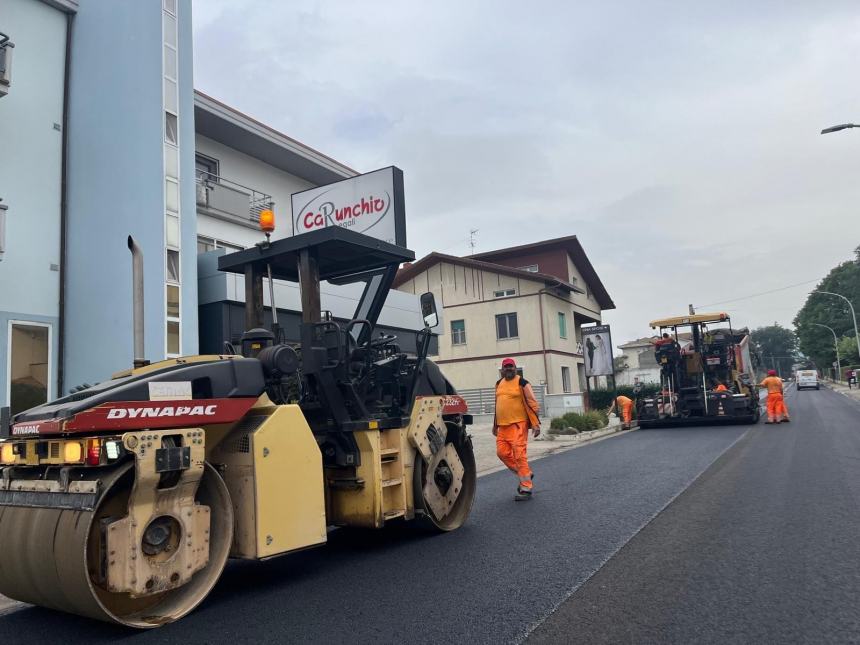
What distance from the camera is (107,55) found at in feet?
42.2

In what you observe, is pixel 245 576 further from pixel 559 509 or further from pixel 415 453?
pixel 559 509

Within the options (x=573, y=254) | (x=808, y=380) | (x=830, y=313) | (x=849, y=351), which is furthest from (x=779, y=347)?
(x=573, y=254)

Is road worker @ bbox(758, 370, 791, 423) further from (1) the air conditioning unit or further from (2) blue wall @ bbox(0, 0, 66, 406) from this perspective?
(1) the air conditioning unit

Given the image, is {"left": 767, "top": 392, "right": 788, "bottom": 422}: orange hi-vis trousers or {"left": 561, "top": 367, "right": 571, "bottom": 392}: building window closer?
{"left": 767, "top": 392, "right": 788, "bottom": 422}: orange hi-vis trousers

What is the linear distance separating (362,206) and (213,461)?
13.0m

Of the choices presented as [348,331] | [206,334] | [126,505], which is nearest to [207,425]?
[126,505]

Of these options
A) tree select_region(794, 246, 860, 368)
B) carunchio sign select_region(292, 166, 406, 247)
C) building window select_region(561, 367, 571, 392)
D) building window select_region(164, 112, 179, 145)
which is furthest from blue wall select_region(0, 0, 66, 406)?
tree select_region(794, 246, 860, 368)

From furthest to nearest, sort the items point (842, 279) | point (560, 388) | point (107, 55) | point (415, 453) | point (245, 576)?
point (842, 279), point (560, 388), point (107, 55), point (415, 453), point (245, 576)

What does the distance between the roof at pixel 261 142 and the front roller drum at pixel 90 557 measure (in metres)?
14.0

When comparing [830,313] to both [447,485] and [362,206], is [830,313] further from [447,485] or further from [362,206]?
[447,485]

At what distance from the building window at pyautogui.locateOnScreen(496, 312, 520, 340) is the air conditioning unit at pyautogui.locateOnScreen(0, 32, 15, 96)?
25.2 meters

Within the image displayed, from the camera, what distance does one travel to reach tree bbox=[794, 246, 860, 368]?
84.6 m

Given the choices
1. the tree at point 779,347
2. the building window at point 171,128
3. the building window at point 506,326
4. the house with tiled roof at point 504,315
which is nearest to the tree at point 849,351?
the house with tiled roof at point 504,315

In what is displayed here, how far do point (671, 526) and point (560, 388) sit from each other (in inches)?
1090
